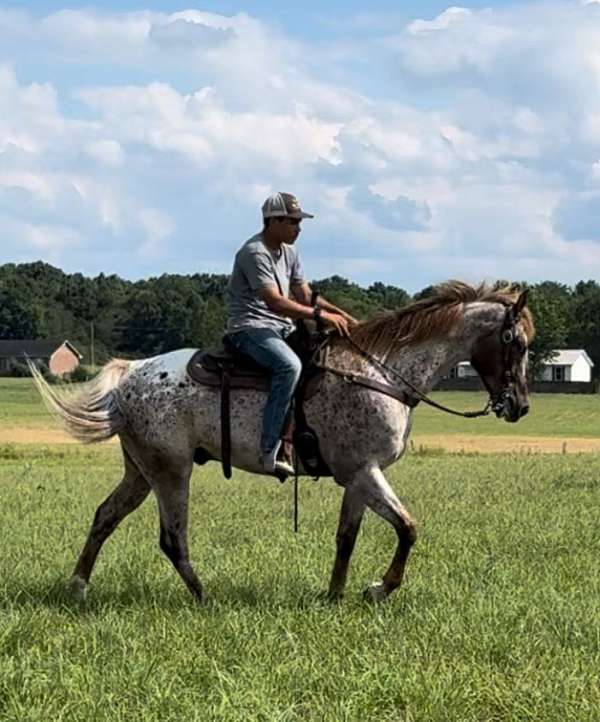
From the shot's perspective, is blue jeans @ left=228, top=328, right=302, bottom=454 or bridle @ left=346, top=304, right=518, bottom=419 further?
bridle @ left=346, top=304, right=518, bottom=419

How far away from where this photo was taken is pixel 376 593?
7605 mm

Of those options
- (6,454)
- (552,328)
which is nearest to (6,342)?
(552,328)

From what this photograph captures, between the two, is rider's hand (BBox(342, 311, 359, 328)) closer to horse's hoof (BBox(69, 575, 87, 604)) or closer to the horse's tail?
the horse's tail

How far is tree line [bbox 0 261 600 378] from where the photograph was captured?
10975 centimetres

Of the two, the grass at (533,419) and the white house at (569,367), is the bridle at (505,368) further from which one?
the white house at (569,367)

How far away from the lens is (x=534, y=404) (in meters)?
80.6

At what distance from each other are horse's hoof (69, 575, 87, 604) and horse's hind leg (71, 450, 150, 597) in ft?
0.24

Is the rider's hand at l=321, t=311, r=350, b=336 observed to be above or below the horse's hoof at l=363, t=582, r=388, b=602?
above

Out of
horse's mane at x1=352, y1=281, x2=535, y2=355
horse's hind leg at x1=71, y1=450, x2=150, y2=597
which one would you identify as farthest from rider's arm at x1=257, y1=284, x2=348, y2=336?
horse's hind leg at x1=71, y1=450, x2=150, y2=597

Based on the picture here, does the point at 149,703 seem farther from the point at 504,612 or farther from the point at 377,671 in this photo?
the point at 504,612

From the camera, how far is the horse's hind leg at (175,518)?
8.18 m

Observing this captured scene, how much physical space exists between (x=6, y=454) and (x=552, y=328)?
84457 millimetres

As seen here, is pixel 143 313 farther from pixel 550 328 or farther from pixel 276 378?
pixel 276 378

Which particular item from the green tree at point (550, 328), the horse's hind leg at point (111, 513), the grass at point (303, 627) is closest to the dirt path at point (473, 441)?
the grass at point (303, 627)
